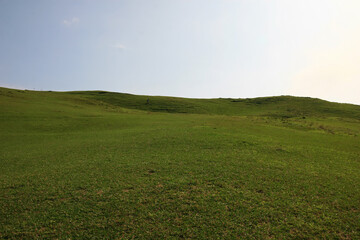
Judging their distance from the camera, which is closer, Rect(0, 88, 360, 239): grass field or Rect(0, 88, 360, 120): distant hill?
Rect(0, 88, 360, 239): grass field

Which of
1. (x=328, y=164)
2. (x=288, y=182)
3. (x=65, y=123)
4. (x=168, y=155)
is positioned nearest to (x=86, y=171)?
(x=168, y=155)

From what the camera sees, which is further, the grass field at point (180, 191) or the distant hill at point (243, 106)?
the distant hill at point (243, 106)

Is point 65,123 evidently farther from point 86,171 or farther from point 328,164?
point 328,164

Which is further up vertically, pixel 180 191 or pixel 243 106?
pixel 243 106

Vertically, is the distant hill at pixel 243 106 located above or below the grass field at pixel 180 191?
above

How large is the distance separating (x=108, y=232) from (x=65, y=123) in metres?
23.7

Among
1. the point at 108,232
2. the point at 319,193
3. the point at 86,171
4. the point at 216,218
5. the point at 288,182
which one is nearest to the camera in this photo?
the point at 108,232

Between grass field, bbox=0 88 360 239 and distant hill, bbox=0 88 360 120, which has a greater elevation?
distant hill, bbox=0 88 360 120

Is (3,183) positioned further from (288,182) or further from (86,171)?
(288,182)

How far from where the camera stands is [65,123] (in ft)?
→ 81.8

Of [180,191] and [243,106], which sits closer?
[180,191]

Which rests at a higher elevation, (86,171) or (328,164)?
(328,164)

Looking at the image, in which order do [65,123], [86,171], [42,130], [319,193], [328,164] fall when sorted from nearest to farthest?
[319,193], [86,171], [328,164], [42,130], [65,123]

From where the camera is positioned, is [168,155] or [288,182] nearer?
[288,182]
